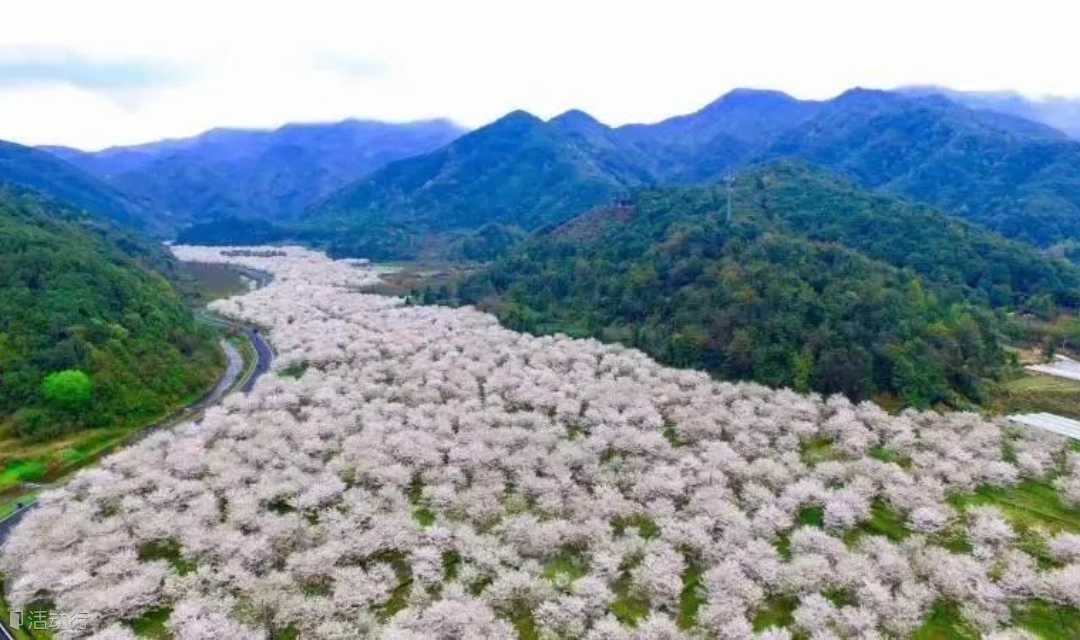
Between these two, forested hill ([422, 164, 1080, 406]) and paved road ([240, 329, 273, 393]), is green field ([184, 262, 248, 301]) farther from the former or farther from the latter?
forested hill ([422, 164, 1080, 406])

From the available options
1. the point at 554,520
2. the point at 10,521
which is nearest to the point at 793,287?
the point at 554,520

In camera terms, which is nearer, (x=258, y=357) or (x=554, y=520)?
(x=554, y=520)

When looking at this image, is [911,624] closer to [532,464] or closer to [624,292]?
[532,464]

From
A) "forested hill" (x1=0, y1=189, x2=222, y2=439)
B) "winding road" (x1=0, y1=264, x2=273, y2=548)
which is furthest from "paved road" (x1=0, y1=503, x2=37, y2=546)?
"forested hill" (x1=0, y1=189, x2=222, y2=439)

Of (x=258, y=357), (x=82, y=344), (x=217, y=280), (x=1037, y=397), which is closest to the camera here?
(x=1037, y=397)

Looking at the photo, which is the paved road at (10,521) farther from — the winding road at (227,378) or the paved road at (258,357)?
the paved road at (258,357)

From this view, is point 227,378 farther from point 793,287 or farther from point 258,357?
point 793,287

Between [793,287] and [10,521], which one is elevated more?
[793,287]
